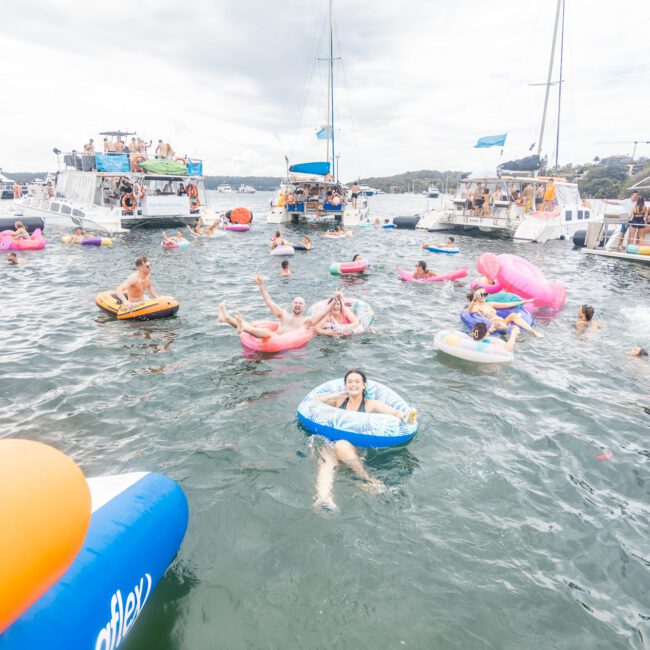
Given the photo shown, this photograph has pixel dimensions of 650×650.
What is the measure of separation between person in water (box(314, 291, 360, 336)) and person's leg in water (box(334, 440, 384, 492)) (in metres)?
4.18

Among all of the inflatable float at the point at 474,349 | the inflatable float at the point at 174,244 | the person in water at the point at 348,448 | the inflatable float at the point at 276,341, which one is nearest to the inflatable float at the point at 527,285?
the inflatable float at the point at 474,349

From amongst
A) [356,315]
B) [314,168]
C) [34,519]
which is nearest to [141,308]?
[356,315]

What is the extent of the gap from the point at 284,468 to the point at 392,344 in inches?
181

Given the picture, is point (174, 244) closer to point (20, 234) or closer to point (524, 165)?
point (20, 234)

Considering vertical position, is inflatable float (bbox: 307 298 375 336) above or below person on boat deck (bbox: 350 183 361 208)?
below

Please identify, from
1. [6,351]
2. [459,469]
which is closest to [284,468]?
[459,469]

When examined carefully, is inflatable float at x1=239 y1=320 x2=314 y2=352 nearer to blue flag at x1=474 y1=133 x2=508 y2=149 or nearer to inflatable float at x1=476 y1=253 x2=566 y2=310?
inflatable float at x1=476 y1=253 x2=566 y2=310

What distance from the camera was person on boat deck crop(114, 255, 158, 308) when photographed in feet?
32.2

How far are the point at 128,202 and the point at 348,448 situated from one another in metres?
24.2

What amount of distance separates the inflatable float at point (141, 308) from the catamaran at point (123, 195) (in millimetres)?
15092

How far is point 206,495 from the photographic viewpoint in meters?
4.76

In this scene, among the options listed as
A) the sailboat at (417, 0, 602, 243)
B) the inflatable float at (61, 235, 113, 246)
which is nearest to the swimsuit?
the inflatable float at (61, 235, 113, 246)

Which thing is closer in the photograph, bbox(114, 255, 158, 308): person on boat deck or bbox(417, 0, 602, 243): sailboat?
bbox(114, 255, 158, 308): person on boat deck

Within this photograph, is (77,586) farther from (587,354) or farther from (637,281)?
(637,281)
